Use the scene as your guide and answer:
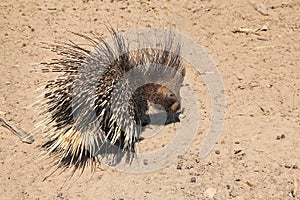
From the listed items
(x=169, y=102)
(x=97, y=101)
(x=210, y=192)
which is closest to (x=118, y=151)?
(x=97, y=101)

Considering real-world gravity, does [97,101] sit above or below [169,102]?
above

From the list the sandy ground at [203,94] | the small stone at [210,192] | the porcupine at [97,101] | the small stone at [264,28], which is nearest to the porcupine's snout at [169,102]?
the porcupine at [97,101]

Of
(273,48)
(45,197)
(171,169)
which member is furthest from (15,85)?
(273,48)

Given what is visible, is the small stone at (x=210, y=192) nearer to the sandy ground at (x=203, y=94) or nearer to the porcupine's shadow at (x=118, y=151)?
the sandy ground at (x=203, y=94)

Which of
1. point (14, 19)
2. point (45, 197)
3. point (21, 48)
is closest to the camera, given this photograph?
point (45, 197)

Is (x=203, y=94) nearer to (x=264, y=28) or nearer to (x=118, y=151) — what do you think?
(x=118, y=151)

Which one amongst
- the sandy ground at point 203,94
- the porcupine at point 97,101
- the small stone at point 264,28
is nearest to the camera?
the sandy ground at point 203,94

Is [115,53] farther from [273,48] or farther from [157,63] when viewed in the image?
[273,48]
